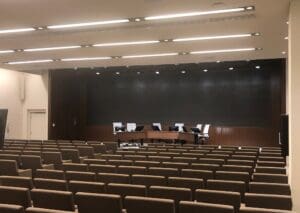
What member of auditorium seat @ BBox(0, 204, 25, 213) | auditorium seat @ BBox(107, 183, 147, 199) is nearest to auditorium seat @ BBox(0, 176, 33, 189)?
auditorium seat @ BBox(107, 183, 147, 199)

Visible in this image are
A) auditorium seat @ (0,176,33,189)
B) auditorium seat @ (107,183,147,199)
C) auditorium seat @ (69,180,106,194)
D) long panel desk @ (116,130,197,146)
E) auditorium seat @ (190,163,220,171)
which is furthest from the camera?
long panel desk @ (116,130,197,146)

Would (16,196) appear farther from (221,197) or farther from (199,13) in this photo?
(199,13)

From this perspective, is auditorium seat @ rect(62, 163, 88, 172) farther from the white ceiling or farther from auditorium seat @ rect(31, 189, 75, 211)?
the white ceiling

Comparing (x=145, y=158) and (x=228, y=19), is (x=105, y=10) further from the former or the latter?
(x=145, y=158)

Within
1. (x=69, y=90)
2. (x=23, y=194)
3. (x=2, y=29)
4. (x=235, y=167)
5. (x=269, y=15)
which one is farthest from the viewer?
(x=69, y=90)

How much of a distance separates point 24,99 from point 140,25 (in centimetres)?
1192

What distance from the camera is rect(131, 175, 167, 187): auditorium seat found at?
5.23 metres

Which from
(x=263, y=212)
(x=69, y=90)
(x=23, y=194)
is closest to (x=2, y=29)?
(x=23, y=194)

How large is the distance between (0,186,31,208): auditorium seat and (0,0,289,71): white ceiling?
4.03 meters

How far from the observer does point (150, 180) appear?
5.32m

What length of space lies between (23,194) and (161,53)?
9213mm

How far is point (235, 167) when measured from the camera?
257 inches

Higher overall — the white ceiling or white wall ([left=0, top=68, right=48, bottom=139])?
the white ceiling

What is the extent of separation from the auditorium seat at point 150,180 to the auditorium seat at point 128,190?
76 centimetres
